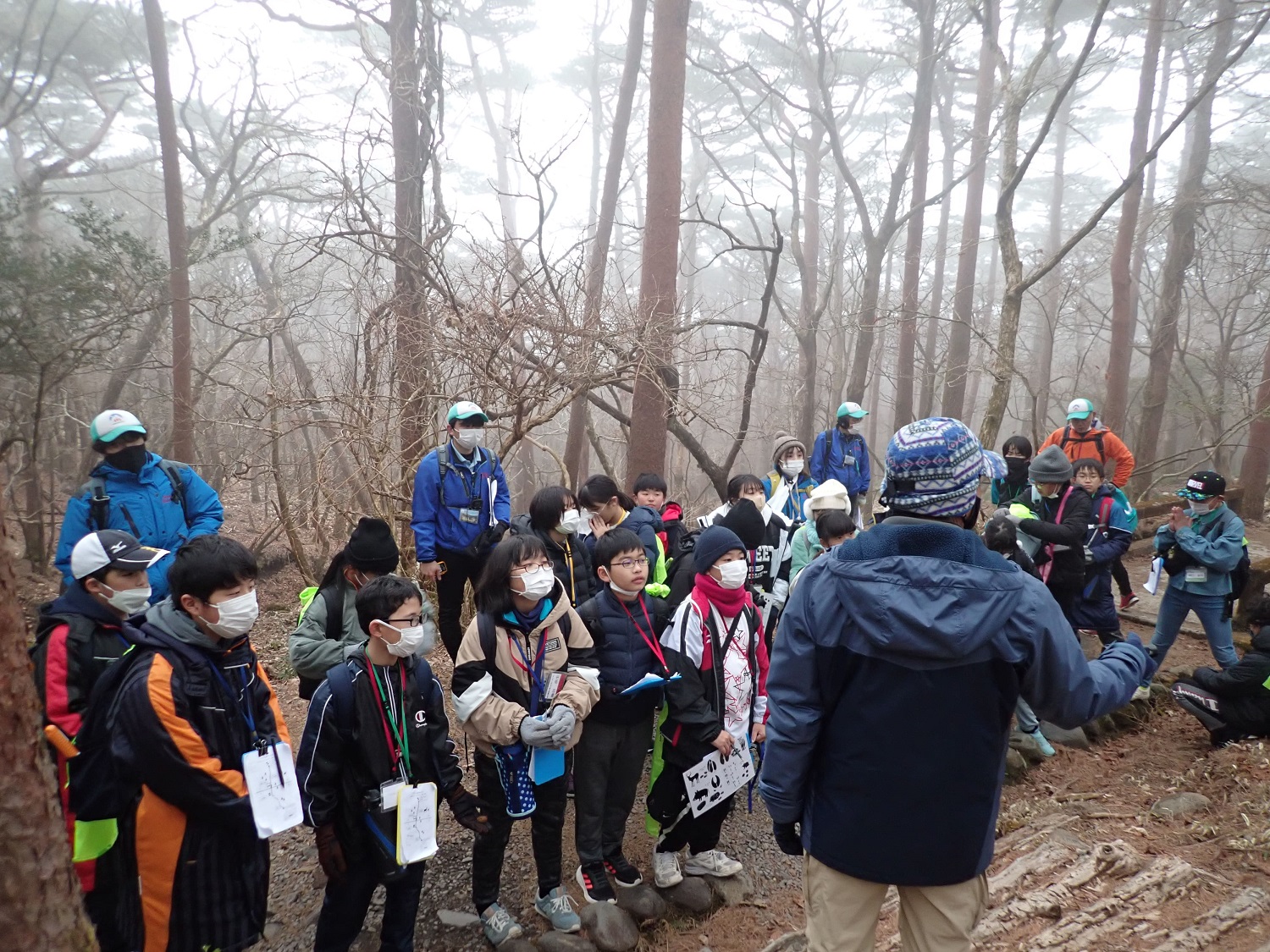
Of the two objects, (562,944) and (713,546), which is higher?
(713,546)

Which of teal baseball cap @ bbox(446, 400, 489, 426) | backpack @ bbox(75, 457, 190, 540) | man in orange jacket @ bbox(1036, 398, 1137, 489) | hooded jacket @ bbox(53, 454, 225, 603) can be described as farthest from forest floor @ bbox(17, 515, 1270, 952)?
man in orange jacket @ bbox(1036, 398, 1137, 489)

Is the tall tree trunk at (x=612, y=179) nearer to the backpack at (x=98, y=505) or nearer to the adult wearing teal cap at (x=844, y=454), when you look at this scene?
the adult wearing teal cap at (x=844, y=454)

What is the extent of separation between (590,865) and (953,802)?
83.9 inches

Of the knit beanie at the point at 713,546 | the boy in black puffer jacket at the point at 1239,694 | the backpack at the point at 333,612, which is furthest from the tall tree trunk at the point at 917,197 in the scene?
the backpack at the point at 333,612

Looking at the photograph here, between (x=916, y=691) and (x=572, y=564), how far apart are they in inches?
121

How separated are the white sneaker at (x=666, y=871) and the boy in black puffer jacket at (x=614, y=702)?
0.35 feet

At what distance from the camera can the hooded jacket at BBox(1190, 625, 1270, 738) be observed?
186 inches

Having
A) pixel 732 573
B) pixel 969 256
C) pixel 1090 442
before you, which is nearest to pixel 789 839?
pixel 732 573

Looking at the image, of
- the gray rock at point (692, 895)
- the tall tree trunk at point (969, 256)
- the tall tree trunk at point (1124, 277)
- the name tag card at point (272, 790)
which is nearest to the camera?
the name tag card at point (272, 790)

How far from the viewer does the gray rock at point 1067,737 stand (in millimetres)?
5168

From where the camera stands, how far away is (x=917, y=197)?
575 inches

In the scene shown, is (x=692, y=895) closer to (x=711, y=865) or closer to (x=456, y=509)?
(x=711, y=865)

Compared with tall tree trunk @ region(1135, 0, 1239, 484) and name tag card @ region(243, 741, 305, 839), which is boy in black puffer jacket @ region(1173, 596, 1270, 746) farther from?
tall tree trunk @ region(1135, 0, 1239, 484)

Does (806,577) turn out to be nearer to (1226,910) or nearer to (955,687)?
(955,687)
